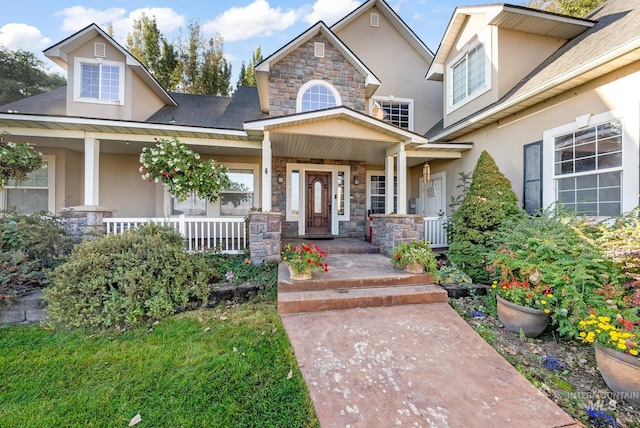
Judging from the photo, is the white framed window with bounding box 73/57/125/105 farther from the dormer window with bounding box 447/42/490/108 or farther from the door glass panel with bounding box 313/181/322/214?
the dormer window with bounding box 447/42/490/108

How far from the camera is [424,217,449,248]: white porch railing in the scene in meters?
7.01

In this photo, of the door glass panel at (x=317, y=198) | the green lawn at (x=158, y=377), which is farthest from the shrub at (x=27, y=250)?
the door glass panel at (x=317, y=198)

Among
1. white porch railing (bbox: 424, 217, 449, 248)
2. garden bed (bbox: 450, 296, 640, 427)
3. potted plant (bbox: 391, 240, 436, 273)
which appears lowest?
garden bed (bbox: 450, 296, 640, 427)

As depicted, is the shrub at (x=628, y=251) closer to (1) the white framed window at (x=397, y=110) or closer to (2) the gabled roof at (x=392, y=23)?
(1) the white framed window at (x=397, y=110)

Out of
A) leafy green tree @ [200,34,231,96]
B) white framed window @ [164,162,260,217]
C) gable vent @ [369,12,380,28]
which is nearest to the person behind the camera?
white framed window @ [164,162,260,217]

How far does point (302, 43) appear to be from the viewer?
7.38 metres

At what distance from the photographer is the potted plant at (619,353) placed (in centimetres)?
222

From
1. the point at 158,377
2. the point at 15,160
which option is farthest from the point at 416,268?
the point at 15,160

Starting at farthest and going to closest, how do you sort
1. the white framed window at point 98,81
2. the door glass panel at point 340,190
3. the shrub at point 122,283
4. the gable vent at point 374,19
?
the gable vent at point 374,19, the door glass panel at point 340,190, the white framed window at point 98,81, the shrub at point 122,283

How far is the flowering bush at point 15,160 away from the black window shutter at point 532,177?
32.7ft

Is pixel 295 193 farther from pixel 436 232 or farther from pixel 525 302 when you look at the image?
pixel 525 302

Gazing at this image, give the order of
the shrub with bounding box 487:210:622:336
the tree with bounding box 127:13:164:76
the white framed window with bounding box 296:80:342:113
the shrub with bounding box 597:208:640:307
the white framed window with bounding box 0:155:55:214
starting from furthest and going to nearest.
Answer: the tree with bounding box 127:13:164:76
the white framed window with bounding box 296:80:342:113
the white framed window with bounding box 0:155:55:214
the shrub with bounding box 487:210:622:336
the shrub with bounding box 597:208:640:307

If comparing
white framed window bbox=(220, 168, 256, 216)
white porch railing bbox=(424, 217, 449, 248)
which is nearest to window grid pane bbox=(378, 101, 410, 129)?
white porch railing bbox=(424, 217, 449, 248)

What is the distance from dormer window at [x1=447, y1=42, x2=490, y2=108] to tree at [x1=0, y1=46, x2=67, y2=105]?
68.9 ft
